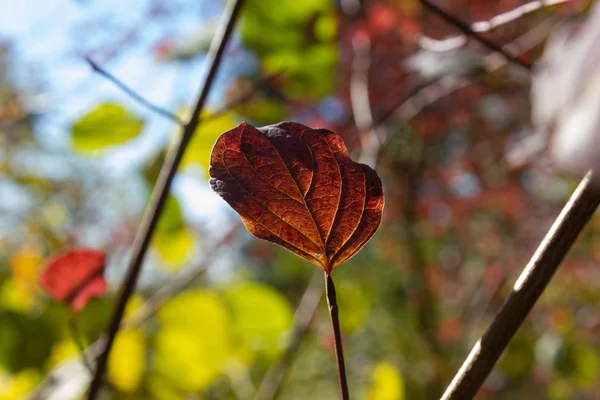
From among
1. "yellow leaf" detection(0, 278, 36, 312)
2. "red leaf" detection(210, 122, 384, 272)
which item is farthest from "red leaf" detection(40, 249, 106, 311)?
"yellow leaf" detection(0, 278, 36, 312)

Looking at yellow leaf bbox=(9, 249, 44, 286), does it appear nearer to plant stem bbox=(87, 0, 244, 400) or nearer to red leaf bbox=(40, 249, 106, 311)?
red leaf bbox=(40, 249, 106, 311)

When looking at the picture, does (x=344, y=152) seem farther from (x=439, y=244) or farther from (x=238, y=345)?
(x=439, y=244)

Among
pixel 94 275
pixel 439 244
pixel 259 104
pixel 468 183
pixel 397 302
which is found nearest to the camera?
pixel 94 275

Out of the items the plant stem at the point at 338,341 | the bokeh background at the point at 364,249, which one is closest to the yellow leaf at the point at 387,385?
the bokeh background at the point at 364,249

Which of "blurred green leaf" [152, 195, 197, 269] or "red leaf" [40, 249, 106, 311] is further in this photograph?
"blurred green leaf" [152, 195, 197, 269]

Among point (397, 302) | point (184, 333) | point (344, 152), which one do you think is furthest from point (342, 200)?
point (397, 302)

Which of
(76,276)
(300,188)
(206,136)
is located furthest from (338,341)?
(206,136)

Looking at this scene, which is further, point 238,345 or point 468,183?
point 468,183

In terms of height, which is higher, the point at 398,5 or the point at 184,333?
the point at 398,5
